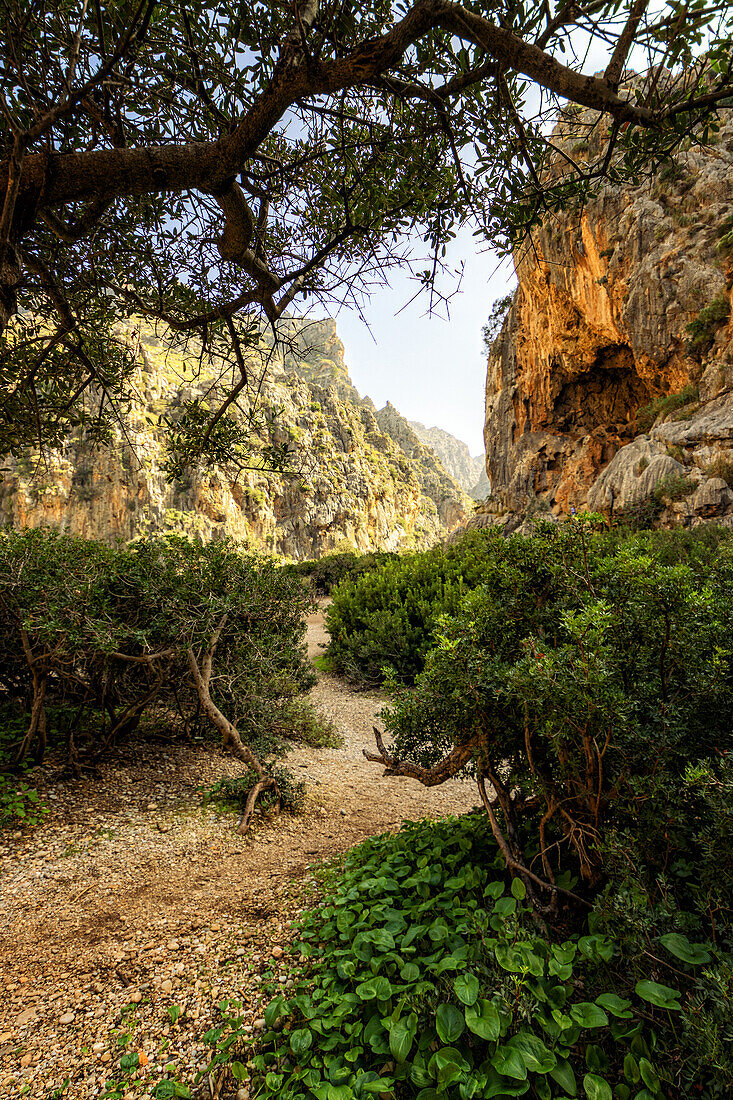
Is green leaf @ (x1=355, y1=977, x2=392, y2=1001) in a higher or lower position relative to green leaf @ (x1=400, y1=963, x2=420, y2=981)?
lower

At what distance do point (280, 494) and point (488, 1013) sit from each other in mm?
58461

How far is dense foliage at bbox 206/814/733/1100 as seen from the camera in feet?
3.41

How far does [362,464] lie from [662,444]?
62134 millimetres

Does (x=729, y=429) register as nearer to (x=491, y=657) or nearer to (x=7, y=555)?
(x=491, y=657)

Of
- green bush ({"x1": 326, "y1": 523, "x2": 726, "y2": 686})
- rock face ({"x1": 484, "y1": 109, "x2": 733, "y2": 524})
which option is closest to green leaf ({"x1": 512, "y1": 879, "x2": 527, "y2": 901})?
green bush ({"x1": 326, "y1": 523, "x2": 726, "y2": 686})

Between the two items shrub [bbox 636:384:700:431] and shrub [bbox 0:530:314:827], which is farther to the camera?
shrub [bbox 636:384:700:431]

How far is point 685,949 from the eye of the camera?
114 cm

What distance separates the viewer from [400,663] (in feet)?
27.0

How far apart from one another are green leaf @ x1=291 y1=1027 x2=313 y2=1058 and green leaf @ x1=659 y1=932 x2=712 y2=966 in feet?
3.55

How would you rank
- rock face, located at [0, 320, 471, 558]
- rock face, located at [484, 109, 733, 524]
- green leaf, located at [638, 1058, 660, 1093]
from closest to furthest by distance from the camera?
green leaf, located at [638, 1058, 660, 1093] → rock face, located at [484, 109, 733, 524] → rock face, located at [0, 320, 471, 558]

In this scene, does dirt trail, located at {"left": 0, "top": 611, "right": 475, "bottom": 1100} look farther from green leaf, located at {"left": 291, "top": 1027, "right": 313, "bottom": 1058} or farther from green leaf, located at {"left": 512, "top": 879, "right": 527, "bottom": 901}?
green leaf, located at {"left": 512, "top": 879, "right": 527, "bottom": 901}

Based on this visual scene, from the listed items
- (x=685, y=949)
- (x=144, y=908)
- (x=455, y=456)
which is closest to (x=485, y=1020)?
(x=685, y=949)

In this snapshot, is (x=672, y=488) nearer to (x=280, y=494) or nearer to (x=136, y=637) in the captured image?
(x=136, y=637)

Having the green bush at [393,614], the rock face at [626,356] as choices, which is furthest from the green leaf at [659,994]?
the rock face at [626,356]
